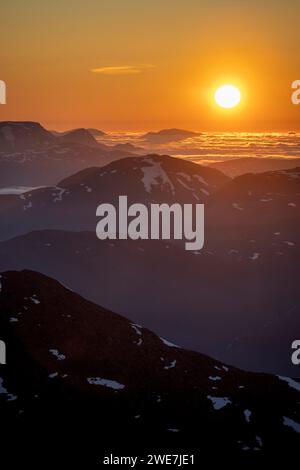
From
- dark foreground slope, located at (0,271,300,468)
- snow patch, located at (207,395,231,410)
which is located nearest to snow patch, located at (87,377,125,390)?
dark foreground slope, located at (0,271,300,468)

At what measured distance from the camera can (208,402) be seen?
11250 cm

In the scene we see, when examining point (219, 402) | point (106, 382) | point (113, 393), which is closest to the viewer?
point (113, 393)

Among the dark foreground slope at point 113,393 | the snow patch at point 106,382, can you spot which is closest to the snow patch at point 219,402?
the dark foreground slope at point 113,393

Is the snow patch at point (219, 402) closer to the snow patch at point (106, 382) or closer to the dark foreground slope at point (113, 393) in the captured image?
the dark foreground slope at point (113, 393)

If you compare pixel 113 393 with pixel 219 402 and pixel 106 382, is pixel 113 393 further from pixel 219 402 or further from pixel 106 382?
pixel 219 402

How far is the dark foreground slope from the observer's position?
94750 millimetres

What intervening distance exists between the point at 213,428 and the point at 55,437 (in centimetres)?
2861

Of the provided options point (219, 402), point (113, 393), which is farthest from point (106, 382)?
point (219, 402)

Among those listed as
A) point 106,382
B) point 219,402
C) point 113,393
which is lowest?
point 219,402

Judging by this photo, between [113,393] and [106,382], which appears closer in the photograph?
[113,393]

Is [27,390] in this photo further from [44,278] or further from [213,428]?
[44,278]

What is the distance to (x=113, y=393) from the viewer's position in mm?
107688

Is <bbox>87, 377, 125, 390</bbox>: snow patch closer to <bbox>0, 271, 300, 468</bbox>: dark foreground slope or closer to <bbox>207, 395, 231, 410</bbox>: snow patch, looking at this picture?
<bbox>0, 271, 300, 468</bbox>: dark foreground slope

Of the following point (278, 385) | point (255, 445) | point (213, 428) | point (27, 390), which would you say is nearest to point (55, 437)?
point (27, 390)
